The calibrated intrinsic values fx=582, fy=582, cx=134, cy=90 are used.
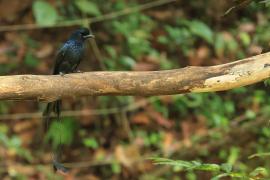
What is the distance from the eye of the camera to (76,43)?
4160 mm

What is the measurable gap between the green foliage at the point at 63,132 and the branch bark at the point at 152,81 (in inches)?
115

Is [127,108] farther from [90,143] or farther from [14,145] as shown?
[14,145]

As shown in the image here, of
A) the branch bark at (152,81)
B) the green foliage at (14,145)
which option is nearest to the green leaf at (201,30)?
the green foliage at (14,145)

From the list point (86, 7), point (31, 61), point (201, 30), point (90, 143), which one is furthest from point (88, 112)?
point (201, 30)

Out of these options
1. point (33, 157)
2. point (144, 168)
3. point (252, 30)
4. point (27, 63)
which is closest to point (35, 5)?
point (27, 63)

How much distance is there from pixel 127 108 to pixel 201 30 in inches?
56.8

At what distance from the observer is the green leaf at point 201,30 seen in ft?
23.1

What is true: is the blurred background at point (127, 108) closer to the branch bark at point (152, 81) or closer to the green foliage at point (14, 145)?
the green foliage at point (14, 145)

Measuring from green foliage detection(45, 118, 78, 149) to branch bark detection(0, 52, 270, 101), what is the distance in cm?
291

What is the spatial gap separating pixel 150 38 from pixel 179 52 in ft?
1.32

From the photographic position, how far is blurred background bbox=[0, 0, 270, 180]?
595cm

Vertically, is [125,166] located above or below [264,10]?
below

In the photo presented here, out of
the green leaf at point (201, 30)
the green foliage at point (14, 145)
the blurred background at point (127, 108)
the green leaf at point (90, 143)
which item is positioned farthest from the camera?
the green leaf at point (201, 30)

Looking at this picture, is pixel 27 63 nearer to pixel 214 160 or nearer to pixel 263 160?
pixel 214 160
